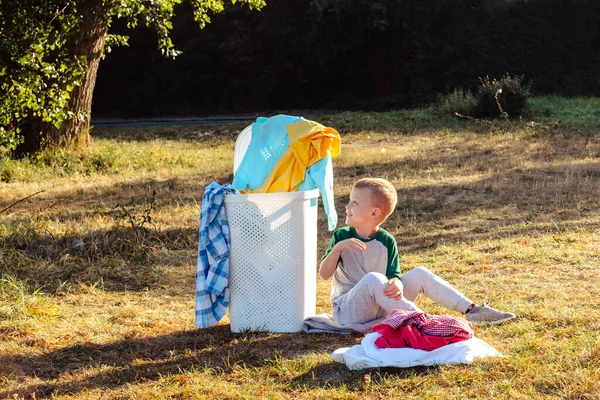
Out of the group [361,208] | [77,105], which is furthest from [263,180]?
[77,105]

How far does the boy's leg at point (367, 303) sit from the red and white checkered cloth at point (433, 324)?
0.16 meters

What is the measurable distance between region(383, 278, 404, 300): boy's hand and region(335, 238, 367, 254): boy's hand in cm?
23

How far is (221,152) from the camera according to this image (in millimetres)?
13102

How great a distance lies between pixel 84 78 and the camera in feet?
37.0

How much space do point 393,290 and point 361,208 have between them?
473mm

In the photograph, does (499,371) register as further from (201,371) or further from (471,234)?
(471,234)

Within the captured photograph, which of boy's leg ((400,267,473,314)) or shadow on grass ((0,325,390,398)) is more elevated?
boy's leg ((400,267,473,314))

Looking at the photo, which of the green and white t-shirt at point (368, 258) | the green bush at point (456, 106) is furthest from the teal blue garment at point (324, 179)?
the green bush at point (456, 106)

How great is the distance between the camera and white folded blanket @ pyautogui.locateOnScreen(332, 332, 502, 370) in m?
3.70

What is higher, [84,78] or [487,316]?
[84,78]

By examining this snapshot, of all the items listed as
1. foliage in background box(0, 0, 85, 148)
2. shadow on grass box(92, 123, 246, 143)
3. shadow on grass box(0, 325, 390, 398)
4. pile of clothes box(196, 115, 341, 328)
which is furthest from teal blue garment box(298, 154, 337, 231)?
shadow on grass box(92, 123, 246, 143)

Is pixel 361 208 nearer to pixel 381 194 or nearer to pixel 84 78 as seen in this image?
pixel 381 194

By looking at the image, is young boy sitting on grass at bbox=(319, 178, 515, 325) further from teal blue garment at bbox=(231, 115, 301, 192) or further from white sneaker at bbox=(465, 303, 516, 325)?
teal blue garment at bbox=(231, 115, 301, 192)

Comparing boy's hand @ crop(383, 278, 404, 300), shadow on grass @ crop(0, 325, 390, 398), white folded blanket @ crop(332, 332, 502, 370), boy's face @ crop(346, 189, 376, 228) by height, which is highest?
boy's face @ crop(346, 189, 376, 228)
